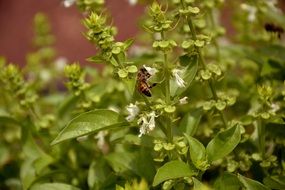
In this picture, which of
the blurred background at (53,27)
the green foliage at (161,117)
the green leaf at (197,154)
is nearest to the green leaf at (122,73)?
the green foliage at (161,117)

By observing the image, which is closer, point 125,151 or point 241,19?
point 125,151

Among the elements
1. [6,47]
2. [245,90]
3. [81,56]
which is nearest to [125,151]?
[245,90]

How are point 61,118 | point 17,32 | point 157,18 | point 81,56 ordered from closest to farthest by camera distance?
point 157,18 < point 61,118 < point 81,56 < point 17,32

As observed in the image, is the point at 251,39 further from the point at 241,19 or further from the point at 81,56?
the point at 81,56

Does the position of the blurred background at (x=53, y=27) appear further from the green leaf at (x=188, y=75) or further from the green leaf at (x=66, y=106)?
the green leaf at (x=188, y=75)

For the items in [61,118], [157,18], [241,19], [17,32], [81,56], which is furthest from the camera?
[17,32]

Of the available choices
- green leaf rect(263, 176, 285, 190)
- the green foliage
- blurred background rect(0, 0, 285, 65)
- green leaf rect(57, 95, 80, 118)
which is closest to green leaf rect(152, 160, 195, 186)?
the green foliage

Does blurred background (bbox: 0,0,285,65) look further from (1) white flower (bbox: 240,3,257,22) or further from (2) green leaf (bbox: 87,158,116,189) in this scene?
(2) green leaf (bbox: 87,158,116,189)

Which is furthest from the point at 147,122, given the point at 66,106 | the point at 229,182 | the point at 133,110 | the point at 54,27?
the point at 54,27
